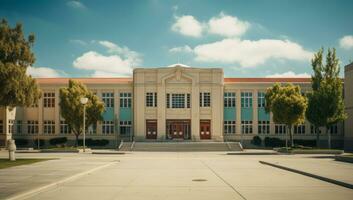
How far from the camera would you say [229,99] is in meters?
65.1

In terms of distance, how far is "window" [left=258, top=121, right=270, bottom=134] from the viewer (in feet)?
211

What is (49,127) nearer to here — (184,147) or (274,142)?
(184,147)

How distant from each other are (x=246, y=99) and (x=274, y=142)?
316 inches

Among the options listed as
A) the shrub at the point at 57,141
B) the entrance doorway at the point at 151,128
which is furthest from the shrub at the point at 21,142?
the entrance doorway at the point at 151,128

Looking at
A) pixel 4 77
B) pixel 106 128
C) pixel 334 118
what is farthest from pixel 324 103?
pixel 4 77

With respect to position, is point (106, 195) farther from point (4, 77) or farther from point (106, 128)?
point (106, 128)

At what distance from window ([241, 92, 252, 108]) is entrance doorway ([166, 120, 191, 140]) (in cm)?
856

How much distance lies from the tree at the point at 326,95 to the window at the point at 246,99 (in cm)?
1248

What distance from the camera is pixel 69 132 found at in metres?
64.4

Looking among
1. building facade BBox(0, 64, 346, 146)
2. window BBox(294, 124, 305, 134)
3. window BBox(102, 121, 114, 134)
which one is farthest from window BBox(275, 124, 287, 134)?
window BBox(102, 121, 114, 134)

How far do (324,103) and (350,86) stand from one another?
3926 mm

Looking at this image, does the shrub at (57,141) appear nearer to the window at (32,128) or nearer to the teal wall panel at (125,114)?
the window at (32,128)

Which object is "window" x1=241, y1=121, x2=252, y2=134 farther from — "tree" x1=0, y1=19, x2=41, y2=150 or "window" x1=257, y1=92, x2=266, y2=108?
"tree" x1=0, y1=19, x2=41, y2=150

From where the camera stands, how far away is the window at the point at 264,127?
211ft
